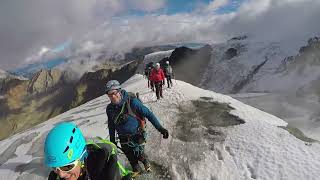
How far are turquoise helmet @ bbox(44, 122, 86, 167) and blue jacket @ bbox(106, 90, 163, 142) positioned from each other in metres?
5.63

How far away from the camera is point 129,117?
34.8 ft

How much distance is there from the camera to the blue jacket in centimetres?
1020

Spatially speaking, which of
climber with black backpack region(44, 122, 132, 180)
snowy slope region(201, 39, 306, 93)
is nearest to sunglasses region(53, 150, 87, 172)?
climber with black backpack region(44, 122, 132, 180)

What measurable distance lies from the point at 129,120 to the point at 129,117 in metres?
0.10

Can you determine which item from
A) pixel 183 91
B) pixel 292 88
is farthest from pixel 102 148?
Answer: pixel 292 88

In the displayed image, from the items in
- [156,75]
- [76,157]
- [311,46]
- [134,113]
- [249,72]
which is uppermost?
[76,157]

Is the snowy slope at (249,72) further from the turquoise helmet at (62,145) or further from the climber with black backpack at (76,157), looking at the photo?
the turquoise helmet at (62,145)

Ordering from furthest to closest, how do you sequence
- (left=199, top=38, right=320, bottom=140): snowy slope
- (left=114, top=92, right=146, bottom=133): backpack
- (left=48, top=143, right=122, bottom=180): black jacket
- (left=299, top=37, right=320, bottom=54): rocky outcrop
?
(left=299, top=37, right=320, bottom=54): rocky outcrop → (left=199, top=38, right=320, bottom=140): snowy slope → (left=114, top=92, right=146, bottom=133): backpack → (left=48, top=143, right=122, bottom=180): black jacket

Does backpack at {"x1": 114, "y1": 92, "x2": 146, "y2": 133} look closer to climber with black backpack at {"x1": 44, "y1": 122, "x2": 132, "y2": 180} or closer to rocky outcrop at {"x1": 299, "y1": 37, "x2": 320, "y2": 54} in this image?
climber with black backpack at {"x1": 44, "y1": 122, "x2": 132, "y2": 180}

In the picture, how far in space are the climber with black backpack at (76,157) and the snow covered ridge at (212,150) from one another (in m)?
10.3

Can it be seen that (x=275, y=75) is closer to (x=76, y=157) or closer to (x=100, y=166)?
(x=100, y=166)

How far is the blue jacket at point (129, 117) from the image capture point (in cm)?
1020

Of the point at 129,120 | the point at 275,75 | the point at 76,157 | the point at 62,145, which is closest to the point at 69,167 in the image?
the point at 76,157

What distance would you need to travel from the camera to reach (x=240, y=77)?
7057 inches
